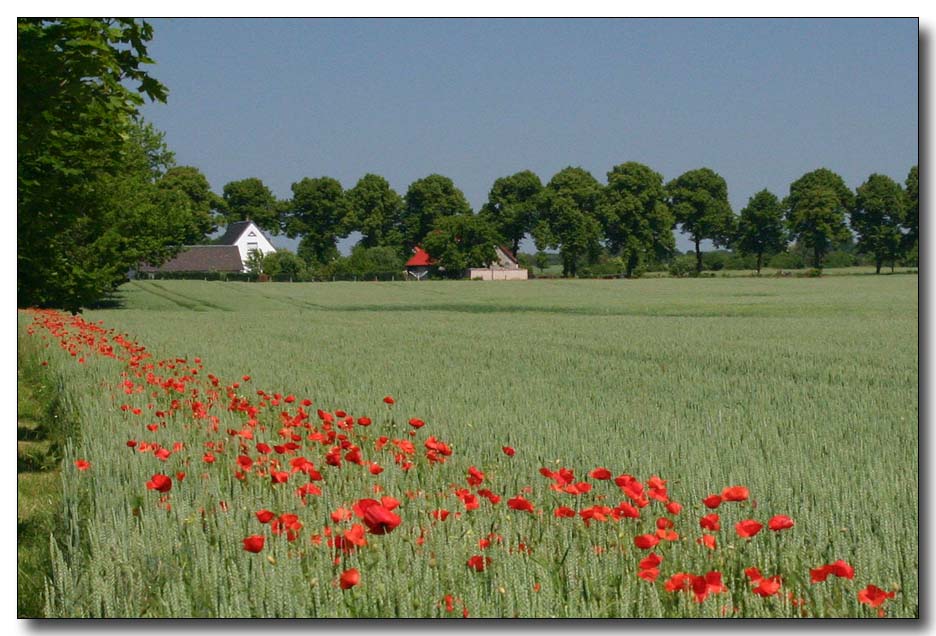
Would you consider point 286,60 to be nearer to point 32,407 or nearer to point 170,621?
point 170,621

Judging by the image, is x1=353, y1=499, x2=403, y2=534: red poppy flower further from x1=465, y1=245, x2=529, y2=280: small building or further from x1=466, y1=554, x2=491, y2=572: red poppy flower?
x1=465, y1=245, x2=529, y2=280: small building

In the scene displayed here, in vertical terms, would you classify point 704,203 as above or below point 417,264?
above

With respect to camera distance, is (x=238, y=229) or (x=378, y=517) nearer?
(x=378, y=517)

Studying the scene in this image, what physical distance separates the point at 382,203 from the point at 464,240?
4115mm

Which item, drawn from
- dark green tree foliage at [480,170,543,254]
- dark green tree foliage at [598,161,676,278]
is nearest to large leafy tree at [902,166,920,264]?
dark green tree foliage at [598,161,676,278]

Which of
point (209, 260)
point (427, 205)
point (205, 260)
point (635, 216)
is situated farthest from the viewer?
point (205, 260)

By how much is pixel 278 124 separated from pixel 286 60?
1.42 ft

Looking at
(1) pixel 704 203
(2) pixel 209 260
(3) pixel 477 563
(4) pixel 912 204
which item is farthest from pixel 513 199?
(2) pixel 209 260

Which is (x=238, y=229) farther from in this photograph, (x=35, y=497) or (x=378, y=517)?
(x=378, y=517)

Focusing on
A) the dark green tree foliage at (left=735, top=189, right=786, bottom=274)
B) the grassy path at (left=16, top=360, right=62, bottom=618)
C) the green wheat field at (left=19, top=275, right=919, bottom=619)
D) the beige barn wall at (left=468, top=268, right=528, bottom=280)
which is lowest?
the grassy path at (left=16, top=360, right=62, bottom=618)

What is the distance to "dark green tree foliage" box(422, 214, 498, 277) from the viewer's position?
10.3m

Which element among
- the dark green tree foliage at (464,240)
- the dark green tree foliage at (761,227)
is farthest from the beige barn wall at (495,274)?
the dark green tree foliage at (761,227)

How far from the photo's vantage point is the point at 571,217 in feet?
36.6

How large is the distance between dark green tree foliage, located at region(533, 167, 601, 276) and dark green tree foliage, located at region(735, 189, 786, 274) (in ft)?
4.16
